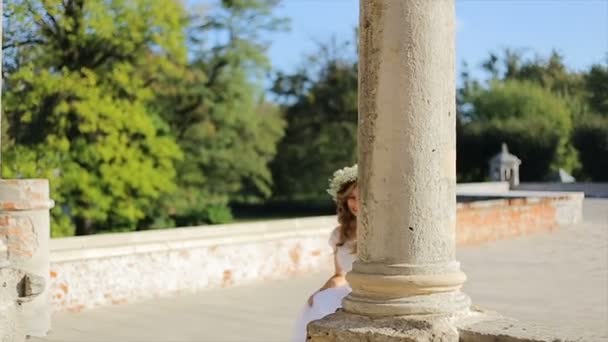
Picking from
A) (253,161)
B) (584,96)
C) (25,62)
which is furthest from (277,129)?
(584,96)

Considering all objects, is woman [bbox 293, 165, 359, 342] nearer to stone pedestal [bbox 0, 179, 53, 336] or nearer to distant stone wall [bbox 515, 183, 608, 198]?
stone pedestal [bbox 0, 179, 53, 336]

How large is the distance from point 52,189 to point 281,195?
25059 mm

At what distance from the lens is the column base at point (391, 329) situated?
4137mm

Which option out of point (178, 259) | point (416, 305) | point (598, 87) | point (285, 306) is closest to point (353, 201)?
point (416, 305)

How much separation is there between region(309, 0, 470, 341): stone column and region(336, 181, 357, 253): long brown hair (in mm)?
778

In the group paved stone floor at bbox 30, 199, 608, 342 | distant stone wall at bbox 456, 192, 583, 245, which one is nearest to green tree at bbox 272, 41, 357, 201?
distant stone wall at bbox 456, 192, 583, 245

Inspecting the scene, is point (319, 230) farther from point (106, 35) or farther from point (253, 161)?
point (253, 161)

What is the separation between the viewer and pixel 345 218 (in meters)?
5.23

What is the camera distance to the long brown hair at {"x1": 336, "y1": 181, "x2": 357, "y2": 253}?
17.1 feet

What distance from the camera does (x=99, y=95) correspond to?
25531 mm

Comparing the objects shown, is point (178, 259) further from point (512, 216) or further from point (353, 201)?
point (512, 216)

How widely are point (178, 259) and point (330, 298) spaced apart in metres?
5.39

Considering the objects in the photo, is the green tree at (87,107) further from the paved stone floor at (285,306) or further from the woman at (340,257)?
the woman at (340,257)

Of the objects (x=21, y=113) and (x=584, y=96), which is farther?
(x=584, y=96)
